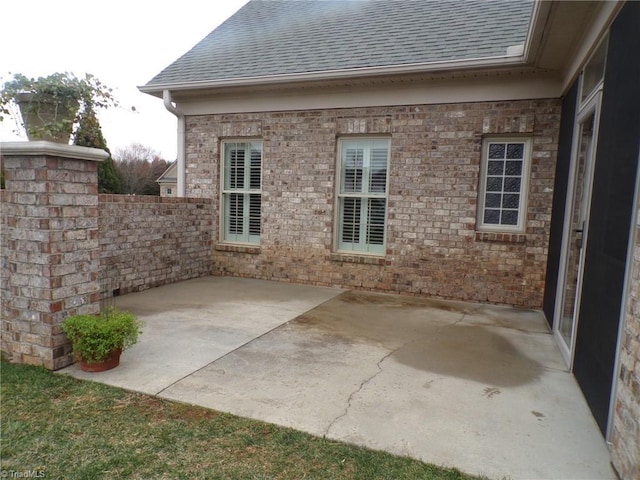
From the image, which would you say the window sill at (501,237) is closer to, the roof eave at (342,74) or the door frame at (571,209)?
the door frame at (571,209)

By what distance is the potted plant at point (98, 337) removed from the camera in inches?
125

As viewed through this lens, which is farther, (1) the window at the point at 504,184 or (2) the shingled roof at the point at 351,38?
(2) the shingled roof at the point at 351,38

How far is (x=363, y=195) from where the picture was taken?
22.3 feet

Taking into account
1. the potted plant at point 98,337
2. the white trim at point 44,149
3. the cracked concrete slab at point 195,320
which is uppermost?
the white trim at point 44,149

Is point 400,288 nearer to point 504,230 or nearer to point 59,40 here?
point 504,230

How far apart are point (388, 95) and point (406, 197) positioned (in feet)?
5.12

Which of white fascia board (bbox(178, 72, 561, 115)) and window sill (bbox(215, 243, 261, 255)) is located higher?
white fascia board (bbox(178, 72, 561, 115))

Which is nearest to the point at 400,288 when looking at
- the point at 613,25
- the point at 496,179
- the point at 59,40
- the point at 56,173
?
the point at 496,179

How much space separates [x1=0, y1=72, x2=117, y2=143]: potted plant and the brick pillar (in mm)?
122

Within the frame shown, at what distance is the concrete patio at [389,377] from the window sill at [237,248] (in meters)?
1.91

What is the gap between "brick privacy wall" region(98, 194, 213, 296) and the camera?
5840mm

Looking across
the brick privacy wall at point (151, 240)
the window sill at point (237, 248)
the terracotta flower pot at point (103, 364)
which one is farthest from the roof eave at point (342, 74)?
the terracotta flower pot at point (103, 364)

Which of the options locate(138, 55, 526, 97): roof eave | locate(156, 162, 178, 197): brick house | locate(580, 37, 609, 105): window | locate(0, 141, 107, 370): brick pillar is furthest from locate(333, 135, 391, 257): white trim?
locate(156, 162, 178, 197): brick house

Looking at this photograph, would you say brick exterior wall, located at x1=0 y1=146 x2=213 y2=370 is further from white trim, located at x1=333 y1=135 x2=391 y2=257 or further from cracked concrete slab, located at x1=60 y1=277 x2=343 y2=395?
white trim, located at x1=333 y1=135 x2=391 y2=257
